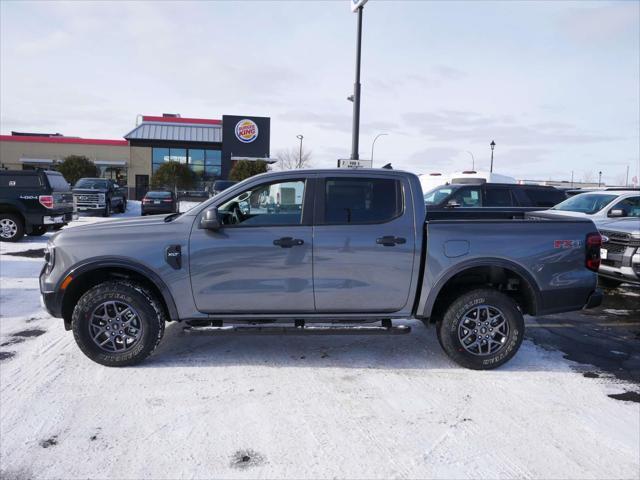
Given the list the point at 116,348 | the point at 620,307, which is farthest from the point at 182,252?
the point at 620,307

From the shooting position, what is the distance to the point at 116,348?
15.2ft

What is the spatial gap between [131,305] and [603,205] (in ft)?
30.2

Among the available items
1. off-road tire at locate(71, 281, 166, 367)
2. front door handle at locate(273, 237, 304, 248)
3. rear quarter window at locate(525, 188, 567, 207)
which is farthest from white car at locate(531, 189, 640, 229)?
off-road tire at locate(71, 281, 166, 367)

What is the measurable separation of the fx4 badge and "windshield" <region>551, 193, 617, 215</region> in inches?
227

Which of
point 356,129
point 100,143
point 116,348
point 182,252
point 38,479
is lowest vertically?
point 38,479

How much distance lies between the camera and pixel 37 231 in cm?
1359

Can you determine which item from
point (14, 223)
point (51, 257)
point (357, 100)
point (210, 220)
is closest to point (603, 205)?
point (357, 100)

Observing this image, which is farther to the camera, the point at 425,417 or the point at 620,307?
the point at 620,307

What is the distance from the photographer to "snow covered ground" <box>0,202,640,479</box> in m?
3.12

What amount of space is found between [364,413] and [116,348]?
7.86 feet

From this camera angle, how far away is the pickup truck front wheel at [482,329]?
4.61 meters

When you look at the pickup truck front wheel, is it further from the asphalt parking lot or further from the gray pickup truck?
the asphalt parking lot

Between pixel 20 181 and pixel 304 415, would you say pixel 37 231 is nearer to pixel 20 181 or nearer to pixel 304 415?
pixel 20 181

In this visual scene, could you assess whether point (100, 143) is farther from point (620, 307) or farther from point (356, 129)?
point (620, 307)
